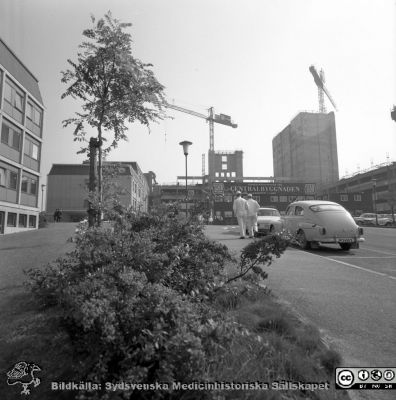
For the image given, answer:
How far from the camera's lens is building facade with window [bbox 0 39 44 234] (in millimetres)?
25828

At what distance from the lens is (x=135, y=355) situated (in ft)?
5.60

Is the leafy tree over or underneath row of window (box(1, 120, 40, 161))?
underneath

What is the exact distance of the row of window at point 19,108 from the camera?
86.8 feet

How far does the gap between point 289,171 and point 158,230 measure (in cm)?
13345

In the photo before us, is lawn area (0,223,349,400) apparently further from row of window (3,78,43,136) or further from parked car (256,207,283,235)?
row of window (3,78,43,136)

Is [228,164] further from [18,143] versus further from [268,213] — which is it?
[268,213]

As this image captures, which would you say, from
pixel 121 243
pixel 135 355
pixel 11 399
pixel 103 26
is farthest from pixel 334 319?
pixel 103 26

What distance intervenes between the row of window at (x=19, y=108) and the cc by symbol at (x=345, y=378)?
98.4 ft

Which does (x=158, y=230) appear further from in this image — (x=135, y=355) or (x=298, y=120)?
(x=298, y=120)

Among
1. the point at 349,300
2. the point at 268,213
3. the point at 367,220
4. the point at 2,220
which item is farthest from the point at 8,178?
the point at 367,220

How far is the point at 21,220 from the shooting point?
95.9ft

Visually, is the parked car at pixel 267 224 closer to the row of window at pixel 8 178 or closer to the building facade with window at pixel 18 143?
the building facade with window at pixel 18 143

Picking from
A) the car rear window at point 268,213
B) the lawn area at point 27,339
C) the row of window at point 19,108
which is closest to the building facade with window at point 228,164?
the row of window at point 19,108

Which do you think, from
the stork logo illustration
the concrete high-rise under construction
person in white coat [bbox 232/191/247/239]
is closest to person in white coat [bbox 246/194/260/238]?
person in white coat [bbox 232/191/247/239]
